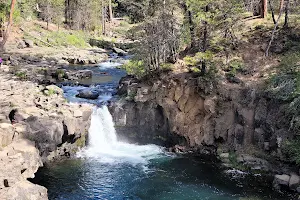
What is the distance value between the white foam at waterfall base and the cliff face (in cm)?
69

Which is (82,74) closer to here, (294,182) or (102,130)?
(102,130)

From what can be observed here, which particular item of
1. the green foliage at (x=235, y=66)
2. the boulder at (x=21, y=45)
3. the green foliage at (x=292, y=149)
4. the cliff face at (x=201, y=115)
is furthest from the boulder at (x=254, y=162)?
the boulder at (x=21, y=45)

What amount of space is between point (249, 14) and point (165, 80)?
31.4 ft

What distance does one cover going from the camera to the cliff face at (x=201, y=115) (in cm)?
2005

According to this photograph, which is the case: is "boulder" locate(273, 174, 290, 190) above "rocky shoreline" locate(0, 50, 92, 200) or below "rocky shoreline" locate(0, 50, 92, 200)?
below

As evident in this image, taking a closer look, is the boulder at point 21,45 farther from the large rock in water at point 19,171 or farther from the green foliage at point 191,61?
the large rock in water at point 19,171

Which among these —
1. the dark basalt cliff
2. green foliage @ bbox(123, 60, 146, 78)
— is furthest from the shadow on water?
green foliage @ bbox(123, 60, 146, 78)

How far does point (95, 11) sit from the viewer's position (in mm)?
61469

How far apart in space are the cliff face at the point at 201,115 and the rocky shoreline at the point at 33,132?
3.36 m

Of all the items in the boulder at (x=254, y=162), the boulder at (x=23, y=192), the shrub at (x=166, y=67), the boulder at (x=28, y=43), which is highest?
the boulder at (x=28, y=43)

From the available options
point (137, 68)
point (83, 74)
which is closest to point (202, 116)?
point (137, 68)

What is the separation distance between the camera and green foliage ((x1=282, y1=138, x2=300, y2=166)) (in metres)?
17.6

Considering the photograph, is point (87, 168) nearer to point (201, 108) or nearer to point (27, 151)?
point (27, 151)

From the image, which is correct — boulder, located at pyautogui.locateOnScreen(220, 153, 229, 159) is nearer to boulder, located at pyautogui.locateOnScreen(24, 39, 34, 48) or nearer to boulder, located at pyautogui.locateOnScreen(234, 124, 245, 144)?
boulder, located at pyautogui.locateOnScreen(234, 124, 245, 144)
